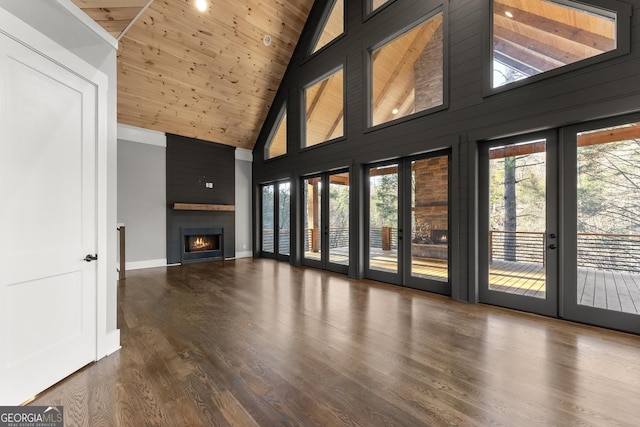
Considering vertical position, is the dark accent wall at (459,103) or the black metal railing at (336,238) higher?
the dark accent wall at (459,103)

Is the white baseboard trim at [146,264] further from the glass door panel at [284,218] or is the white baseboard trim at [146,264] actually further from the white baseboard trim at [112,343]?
the white baseboard trim at [112,343]

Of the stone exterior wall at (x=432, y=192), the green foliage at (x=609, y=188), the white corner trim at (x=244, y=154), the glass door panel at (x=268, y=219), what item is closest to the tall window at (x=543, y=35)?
the green foliage at (x=609, y=188)

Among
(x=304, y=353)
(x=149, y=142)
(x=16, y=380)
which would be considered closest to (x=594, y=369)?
(x=304, y=353)

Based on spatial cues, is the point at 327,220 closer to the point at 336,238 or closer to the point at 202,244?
the point at 336,238

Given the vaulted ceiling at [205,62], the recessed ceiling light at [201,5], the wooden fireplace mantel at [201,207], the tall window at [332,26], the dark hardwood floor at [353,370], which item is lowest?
the dark hardwood floor at [353,370]

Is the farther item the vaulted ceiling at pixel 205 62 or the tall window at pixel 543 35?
the vaulted ceiling at pixel 205 62

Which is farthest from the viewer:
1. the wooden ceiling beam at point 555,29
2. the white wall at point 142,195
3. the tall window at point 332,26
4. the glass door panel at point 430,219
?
the white wall at point 142,195

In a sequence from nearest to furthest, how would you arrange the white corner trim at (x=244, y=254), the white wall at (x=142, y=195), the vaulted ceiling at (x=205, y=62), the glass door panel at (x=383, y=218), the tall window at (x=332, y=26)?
the glass door panel at (x=383, y=218), the vaulted ceiling at (x=205, y=62), the tall window at (x=332, y=26), the white wall at (x=142, y=195), the white corner trim at (x=244, y=254)

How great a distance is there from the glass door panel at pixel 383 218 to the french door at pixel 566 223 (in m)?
1.39

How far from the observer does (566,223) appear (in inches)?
123

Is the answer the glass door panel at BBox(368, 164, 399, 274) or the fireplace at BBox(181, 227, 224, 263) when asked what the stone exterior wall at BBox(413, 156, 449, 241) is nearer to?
the glass door panel at BBox(368, 164, 399, 274)

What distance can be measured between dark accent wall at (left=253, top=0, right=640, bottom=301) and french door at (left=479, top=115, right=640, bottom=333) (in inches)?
7.9

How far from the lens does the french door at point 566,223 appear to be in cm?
285

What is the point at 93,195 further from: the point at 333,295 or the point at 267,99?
the point at 267,99
